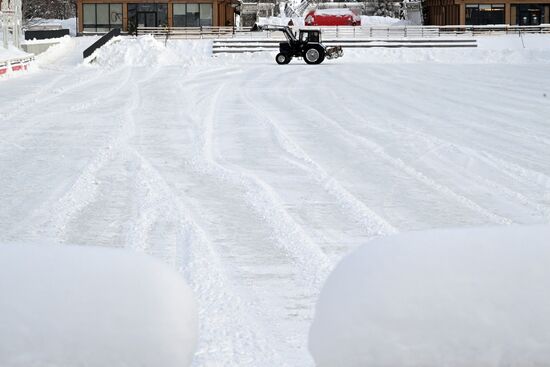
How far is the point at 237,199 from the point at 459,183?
273 cm

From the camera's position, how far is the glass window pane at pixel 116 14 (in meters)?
75.9

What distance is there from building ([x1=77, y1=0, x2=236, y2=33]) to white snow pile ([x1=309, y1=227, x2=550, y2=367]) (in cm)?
7271

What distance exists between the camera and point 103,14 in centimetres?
7588

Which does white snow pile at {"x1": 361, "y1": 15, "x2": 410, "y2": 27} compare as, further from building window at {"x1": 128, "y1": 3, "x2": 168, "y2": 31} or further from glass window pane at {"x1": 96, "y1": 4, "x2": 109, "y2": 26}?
glass window pane at {"x1": 96, "y1": 4, "x2": 109, "y2": 26}

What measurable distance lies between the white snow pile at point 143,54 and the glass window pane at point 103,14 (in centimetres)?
1827

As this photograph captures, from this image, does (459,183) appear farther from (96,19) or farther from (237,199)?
(96,19)

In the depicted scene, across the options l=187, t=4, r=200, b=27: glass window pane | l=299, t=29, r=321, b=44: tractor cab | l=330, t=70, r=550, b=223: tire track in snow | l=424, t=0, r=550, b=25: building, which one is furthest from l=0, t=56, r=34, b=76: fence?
l=424, t=0, r=550, b=25: building

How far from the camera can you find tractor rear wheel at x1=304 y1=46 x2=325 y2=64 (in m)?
48.2

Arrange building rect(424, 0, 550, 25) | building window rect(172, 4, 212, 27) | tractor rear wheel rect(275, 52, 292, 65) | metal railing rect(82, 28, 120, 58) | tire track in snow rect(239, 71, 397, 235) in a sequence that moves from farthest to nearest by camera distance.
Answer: building rect(424, 0, 550, 25), building window rect(172, 4, 212, 27), metal railing rect(82, 28, 120, 58), tractor rear wheel rect(275, 52, 292, 65), tire track in snow rect(239, 71, 397, 235)

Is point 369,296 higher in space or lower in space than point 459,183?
higher

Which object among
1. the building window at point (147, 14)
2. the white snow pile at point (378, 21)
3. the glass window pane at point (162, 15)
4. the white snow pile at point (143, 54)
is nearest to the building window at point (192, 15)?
the glass window pane at point (162, 15)

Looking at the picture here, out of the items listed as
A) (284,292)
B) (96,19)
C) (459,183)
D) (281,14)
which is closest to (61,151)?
(459,183)

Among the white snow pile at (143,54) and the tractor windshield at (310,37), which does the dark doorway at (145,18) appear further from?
the tractor windshield at (310,37)

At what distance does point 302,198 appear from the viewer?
11617 millimetres
